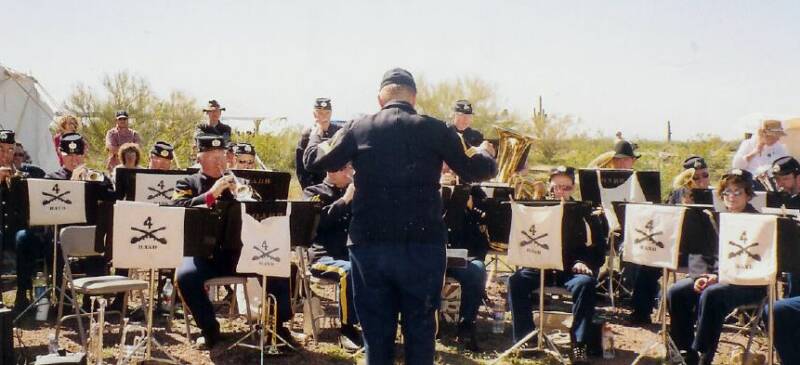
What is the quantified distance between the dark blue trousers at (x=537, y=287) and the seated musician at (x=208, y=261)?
6.32ft

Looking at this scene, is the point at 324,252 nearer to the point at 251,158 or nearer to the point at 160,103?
the point at 251,158

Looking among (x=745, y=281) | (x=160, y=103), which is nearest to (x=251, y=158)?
(x=745, y=281)

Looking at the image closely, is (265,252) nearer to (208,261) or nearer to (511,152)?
(208,261)

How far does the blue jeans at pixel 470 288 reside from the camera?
6.98 metres

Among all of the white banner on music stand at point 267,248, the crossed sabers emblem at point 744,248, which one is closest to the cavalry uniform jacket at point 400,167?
the white banner on music stand at point 267,248

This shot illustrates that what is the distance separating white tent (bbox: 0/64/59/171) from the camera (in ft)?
50.9

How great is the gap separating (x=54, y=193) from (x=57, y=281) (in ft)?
5.11

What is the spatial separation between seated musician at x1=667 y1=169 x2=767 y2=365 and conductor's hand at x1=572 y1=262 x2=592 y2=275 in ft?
2.19

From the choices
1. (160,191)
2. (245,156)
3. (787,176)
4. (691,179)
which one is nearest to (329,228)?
(160,191)

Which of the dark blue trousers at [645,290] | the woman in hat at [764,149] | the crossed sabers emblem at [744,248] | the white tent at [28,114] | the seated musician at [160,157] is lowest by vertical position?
the dark blue trousers at [645,290]

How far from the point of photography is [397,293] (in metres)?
4.64

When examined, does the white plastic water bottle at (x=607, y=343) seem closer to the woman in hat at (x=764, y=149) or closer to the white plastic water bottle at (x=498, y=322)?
the white plastic water bottle at (x=498, y=322)

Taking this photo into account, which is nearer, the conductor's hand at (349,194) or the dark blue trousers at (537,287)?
the dark blue trousers at (537,287)

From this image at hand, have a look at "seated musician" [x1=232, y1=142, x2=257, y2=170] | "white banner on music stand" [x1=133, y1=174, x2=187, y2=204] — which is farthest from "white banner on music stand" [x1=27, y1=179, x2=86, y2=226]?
"seated musician" [x1=232, y1=142, x2=257, y2=170]
